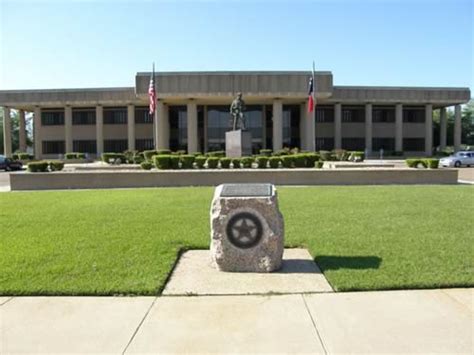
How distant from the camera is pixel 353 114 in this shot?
193ft

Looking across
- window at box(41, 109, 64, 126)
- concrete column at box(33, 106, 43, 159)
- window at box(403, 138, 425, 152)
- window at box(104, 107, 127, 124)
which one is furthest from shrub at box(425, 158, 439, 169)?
concrete column at box(33, 106, 43, 159)

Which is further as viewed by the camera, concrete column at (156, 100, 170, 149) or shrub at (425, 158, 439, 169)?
concrete column at (156, 100, 170, 149)

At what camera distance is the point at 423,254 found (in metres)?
6.55

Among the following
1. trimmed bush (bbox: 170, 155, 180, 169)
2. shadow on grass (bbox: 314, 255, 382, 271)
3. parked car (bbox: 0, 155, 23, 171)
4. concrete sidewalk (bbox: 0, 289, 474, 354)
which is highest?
trimmed bush (bbox: 170, 155, 180, 169)

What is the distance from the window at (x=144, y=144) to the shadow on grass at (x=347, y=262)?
52.6 metres

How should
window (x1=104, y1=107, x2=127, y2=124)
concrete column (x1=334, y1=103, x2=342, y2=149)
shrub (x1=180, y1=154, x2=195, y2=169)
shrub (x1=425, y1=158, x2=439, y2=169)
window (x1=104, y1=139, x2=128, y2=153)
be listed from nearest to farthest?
shrub (x1=425, y1=158, x2=439, y2=169) < shrub (x1=180, y1=154, x2=195, y2=169) < concrete column (x1=334, y1=103, x2=342, y2=149) < window (x1=104, y1=139, x2=128, y2=153) < window (x1=104, y1=107, x2=127, y2=124)

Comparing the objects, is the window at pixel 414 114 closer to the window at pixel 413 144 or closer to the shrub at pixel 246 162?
the window at pixel 413 144

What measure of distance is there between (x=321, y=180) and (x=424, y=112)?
4773cm

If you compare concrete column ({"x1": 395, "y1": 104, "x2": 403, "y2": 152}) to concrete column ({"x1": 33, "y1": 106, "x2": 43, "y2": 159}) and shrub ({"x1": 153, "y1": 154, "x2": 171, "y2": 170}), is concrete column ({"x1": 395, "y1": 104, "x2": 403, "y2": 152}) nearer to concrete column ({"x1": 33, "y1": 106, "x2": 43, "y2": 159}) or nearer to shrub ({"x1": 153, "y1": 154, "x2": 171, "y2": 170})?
shrub ({"x1": 153, "y1": 154, "x2": 171, "y2": 170})

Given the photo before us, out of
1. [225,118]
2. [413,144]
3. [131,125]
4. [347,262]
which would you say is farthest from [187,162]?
[413,144]

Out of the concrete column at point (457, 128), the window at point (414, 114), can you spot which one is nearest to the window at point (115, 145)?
the window at point (414, 114)

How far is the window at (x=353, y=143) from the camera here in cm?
5825

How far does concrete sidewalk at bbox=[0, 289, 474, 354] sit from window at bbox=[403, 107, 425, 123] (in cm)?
5926

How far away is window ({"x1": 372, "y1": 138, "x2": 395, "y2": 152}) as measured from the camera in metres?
58.4
